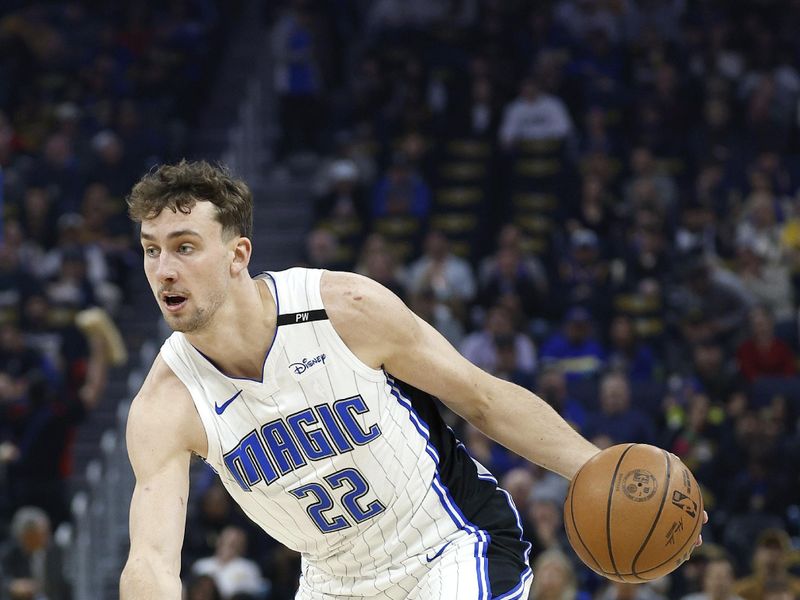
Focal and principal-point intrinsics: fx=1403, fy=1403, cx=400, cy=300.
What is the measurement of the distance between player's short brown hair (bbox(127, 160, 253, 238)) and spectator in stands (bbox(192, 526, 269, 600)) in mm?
6797

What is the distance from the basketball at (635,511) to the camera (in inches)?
196

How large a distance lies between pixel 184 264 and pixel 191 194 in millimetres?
250

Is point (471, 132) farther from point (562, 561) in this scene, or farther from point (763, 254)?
point (562, 561)

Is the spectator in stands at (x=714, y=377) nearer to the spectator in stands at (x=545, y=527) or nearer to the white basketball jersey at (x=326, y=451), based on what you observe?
the spectator in stands at (x=545, y=527)

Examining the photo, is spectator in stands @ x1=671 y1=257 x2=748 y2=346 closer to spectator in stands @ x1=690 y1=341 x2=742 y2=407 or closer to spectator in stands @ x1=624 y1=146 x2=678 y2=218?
spectator in stands @ x1=690 y1=341 x2=742 y2=407

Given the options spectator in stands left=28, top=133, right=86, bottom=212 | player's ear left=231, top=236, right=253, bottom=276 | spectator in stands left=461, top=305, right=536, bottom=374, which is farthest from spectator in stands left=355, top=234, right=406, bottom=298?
player's ear left=231, top=236, right=253, bottom=276

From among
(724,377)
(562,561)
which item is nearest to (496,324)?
(724,377)

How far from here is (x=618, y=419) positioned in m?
11.5

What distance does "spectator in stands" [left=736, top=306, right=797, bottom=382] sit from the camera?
12.6 metres

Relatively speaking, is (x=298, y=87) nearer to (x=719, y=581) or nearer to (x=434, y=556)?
(x=719, y=581)

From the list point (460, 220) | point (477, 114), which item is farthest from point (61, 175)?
point (477, 114)

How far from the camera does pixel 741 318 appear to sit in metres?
13.0

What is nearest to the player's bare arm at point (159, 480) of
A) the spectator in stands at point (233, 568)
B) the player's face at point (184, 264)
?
the player's face at point (184, 264)

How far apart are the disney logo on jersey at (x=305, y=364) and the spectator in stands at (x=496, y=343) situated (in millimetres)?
7963
